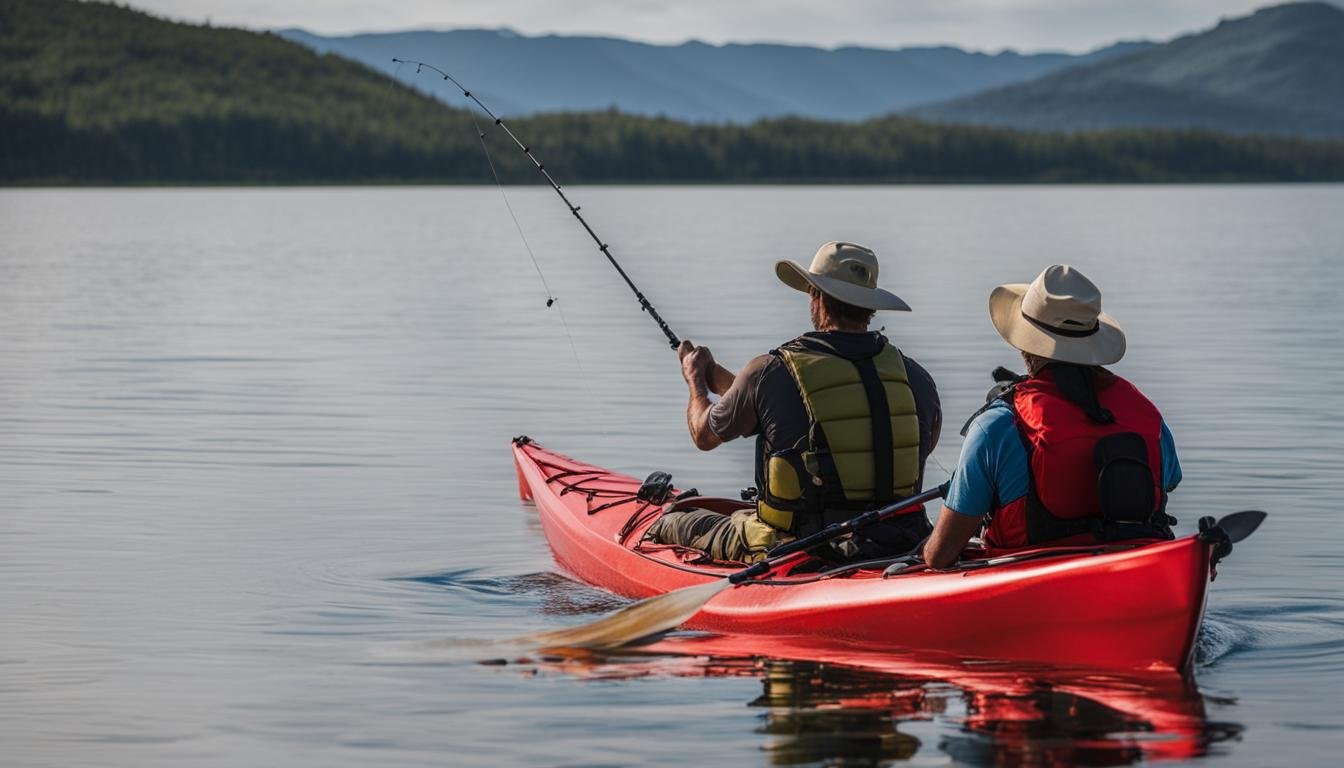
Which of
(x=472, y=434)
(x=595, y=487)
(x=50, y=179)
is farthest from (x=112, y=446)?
(x=50, y=179)

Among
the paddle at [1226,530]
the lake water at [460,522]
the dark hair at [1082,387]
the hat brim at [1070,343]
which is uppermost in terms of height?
the hat brim at [1070,343]

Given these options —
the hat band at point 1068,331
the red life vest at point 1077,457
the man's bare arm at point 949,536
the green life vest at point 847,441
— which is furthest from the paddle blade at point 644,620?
the hat band at point 1068,331

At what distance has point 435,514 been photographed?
1215 centimetres

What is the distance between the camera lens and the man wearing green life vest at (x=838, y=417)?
25.3 feet

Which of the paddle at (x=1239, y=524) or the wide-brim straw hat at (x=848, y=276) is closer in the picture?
the paddle at (x=1239, y=524)

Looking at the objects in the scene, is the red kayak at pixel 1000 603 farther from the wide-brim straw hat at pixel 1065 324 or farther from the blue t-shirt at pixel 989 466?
the wide-brim straw hat at pixel 1065 324

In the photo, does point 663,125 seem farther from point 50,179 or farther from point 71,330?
point 71,330

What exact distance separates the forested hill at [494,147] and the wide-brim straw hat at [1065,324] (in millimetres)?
97149

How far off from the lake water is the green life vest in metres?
0.68

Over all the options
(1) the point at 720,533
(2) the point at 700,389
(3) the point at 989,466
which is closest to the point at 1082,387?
(3) the point at 989,466

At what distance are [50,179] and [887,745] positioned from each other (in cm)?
10849

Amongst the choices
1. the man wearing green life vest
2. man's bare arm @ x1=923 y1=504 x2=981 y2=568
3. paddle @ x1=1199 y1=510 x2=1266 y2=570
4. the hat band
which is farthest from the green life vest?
paddle @ x1=1199 y1=510 x2=1266 y2=570

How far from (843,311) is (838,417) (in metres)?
0.44

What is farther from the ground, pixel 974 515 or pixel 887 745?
pixel 974 515
